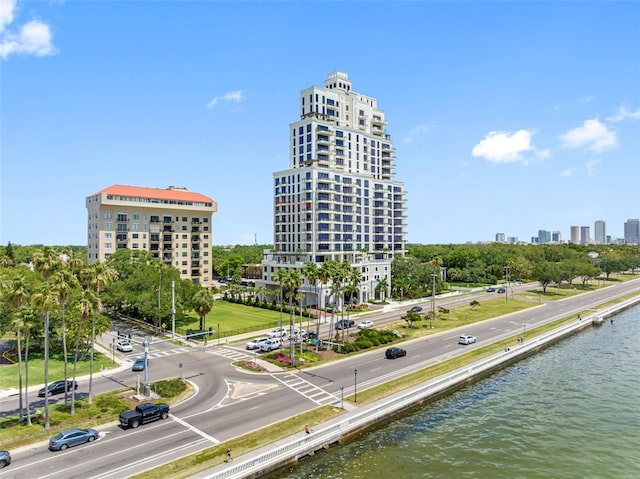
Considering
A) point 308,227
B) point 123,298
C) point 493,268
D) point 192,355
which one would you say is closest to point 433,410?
point 192,355

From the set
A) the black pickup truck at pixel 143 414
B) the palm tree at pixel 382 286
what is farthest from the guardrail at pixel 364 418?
the palm tree at pixel 382 286

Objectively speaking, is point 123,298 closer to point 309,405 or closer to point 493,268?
point 309,405

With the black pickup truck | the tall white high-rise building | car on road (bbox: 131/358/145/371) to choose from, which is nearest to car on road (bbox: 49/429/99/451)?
the black pickup truck

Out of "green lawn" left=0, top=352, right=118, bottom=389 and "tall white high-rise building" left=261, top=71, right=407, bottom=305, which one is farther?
Result: "tall white high-rise building" left=261, top=71, right=407, bottom=305

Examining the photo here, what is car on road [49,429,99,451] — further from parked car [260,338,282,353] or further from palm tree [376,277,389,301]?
palm tree [376,277,389,301]

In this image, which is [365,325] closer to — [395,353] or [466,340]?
[466,340]

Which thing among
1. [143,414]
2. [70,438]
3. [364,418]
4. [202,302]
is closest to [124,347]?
[202,302]
